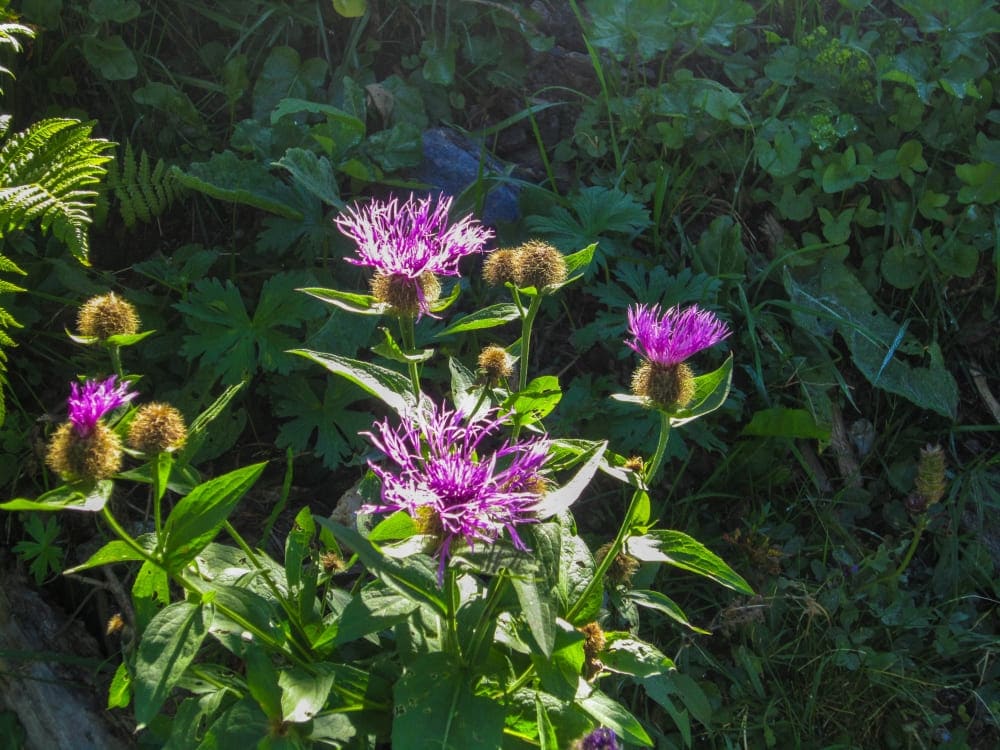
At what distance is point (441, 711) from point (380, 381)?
2.30ft

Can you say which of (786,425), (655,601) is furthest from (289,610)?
(786,425)

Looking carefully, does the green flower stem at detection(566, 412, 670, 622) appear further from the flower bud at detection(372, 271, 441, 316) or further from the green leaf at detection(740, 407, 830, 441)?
the green leaf at detection(740, 407, 830, 441)

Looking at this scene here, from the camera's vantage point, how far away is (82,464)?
1.66m

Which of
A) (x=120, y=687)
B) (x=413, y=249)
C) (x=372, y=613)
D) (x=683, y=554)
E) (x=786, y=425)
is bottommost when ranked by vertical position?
(x=786, y=425)

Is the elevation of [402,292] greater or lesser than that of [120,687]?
greater

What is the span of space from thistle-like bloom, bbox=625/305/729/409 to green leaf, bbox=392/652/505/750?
2.31 ft

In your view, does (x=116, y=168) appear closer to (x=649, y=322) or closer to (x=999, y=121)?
(x=649, y=322)

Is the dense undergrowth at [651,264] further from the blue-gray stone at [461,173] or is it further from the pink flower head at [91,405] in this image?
the pink flower head at [91,405]

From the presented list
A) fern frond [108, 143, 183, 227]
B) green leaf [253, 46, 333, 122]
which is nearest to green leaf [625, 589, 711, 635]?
fern frond [108, 143, 183, 227]

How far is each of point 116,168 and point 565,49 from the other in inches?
81.5

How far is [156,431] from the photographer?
1.73 m

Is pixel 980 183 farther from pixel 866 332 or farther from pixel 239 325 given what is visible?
pixel 239 325

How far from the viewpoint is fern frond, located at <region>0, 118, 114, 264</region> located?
2506 mm

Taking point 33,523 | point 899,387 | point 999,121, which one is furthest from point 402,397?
point 999,121
